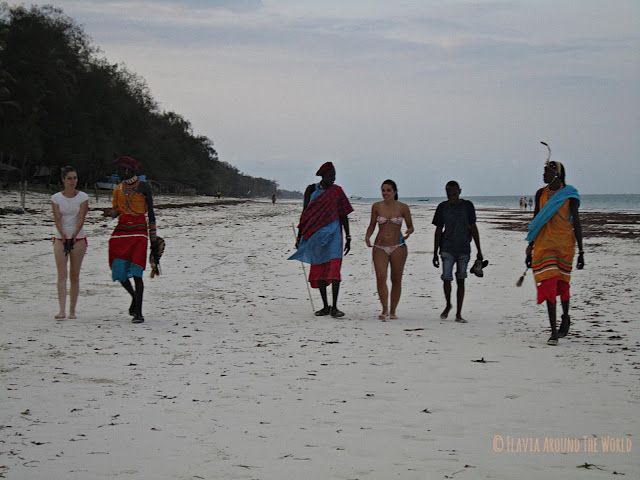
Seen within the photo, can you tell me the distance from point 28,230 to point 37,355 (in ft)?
49.3

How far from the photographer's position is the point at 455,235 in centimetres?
914

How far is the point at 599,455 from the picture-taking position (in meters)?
4.19

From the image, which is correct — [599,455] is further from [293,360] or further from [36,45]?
[36,45]

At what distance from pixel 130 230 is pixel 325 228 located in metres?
2.35

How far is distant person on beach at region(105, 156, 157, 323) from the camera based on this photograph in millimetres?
8594

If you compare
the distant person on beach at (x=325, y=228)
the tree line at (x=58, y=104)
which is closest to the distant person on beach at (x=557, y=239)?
the distant person on beach at (x=325, y=228)

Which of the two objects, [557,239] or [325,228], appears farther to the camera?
[325,228]

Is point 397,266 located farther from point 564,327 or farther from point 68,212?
point 68,212

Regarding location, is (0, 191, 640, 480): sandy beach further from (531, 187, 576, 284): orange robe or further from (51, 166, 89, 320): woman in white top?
(531, 187, 576, 284): orange robe

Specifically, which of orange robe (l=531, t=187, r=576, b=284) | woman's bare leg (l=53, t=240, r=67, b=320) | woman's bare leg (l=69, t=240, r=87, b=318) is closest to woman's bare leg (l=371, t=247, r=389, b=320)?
orange robe (l=531, t=187, r=576, b=284)

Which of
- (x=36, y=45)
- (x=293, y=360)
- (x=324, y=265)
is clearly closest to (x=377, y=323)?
(x=324, y=265)

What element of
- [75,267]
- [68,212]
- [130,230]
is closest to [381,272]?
[130,230]

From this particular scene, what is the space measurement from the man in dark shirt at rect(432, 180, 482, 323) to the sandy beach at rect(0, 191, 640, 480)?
569 mm

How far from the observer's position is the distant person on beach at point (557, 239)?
25.1 ft
